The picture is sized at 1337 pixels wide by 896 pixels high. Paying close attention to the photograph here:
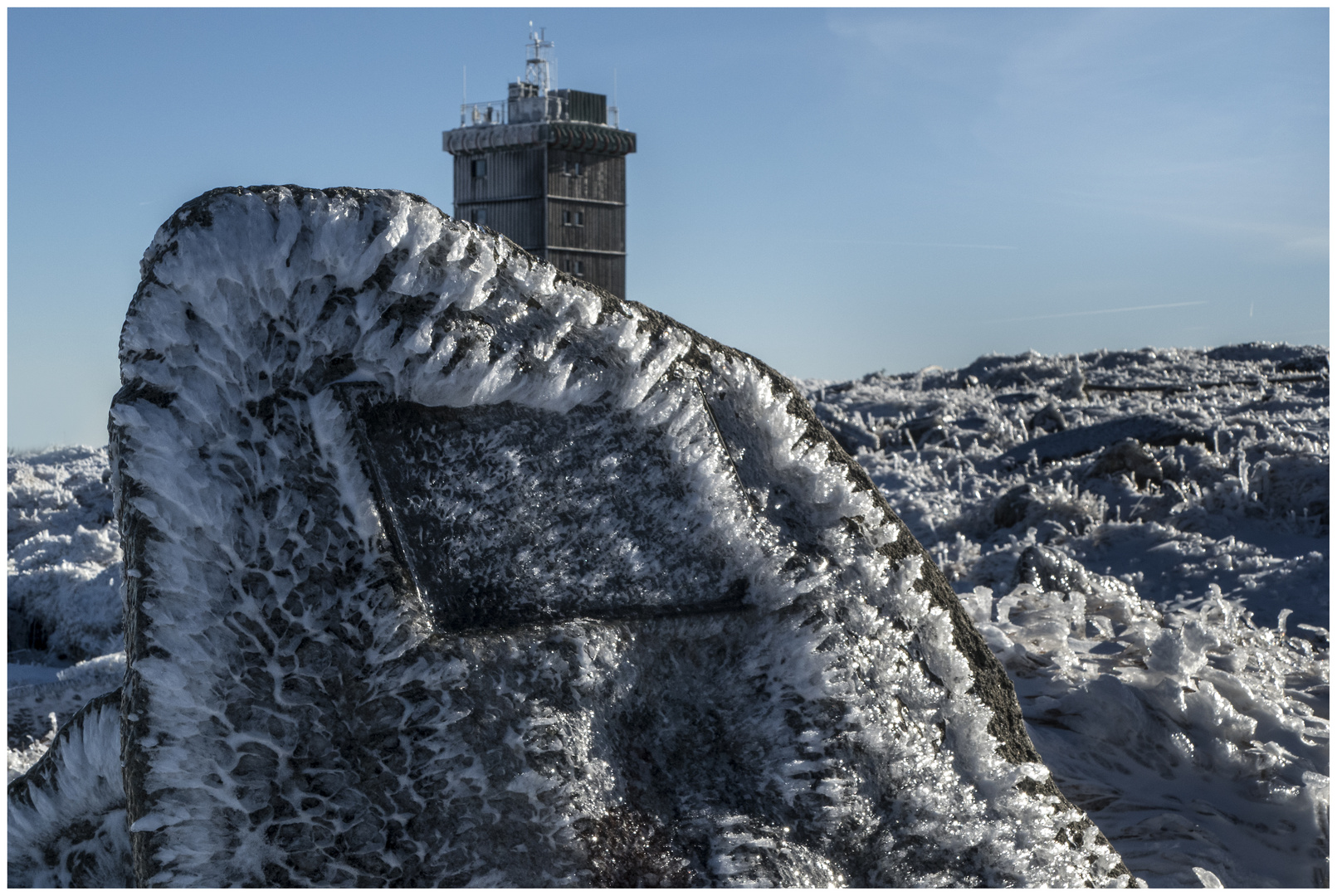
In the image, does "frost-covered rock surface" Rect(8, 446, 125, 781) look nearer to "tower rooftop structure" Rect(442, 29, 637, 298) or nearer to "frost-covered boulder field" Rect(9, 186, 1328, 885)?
"frost-covered boulder field" Rect(9, 186, 1328, 885)

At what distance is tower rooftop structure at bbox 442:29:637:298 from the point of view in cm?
1709

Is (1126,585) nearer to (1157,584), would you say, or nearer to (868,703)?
(1157,584)

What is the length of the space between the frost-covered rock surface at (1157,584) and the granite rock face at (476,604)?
0.76 meters

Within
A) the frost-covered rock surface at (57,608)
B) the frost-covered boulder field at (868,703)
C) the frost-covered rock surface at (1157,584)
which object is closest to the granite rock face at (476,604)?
the frost-covered boulder field at (868,703)

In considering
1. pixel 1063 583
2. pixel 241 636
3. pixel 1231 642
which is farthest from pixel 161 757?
pixel 1063 583

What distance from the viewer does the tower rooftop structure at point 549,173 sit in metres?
17.1

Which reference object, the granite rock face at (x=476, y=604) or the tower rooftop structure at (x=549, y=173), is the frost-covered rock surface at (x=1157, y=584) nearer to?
the granite rock face at (x=476, y=604)

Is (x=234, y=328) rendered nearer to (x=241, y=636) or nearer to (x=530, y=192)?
(x=241, y=636)

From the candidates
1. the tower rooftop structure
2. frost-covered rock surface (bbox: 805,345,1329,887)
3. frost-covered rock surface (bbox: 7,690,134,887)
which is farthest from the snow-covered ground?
the tower rooftop structure

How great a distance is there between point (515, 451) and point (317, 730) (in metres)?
0.38

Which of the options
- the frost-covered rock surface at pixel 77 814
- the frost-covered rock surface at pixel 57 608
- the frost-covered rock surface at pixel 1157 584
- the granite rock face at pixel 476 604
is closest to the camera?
the granite rock face at pixel 476 604

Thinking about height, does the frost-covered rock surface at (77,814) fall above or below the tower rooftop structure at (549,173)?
below

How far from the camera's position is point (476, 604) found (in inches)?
45.3

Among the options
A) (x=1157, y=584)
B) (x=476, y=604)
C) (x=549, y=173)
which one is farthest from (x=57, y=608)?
(x=549, y=173)
